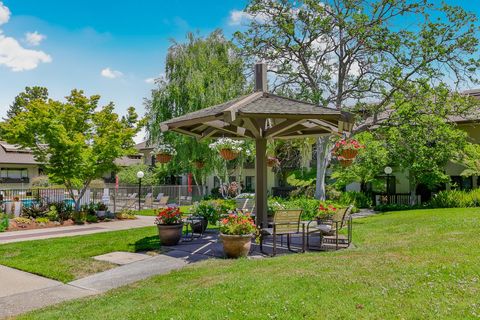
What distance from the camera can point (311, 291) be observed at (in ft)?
15.2

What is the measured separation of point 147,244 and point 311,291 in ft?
19.0

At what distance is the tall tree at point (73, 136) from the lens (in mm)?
15305

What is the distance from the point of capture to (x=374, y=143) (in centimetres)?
2178

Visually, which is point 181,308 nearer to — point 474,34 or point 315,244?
point 315,244

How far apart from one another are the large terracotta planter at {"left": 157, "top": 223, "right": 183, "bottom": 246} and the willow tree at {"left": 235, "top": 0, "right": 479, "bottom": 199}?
9.29 m

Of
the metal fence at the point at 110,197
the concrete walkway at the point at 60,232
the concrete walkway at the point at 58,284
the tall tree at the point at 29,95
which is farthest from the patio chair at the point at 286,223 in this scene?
the tall tree at the point at 29,95

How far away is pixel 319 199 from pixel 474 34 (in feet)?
31.3

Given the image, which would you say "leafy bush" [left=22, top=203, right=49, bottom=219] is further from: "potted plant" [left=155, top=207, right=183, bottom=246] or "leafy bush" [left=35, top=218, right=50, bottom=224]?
"potted plant" [left=155, top=207, right=183, bottom=246]

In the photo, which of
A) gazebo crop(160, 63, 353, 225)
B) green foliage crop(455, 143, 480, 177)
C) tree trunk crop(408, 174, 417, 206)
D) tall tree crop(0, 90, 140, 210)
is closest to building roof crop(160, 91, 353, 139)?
gazebo crop(160, 63, 353, 225)

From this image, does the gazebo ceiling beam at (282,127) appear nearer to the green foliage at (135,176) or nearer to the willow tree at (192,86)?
the willow tree at (192,86)

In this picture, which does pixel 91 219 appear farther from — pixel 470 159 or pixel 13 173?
pixel 13 173

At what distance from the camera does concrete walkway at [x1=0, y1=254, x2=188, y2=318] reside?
5.34 metres

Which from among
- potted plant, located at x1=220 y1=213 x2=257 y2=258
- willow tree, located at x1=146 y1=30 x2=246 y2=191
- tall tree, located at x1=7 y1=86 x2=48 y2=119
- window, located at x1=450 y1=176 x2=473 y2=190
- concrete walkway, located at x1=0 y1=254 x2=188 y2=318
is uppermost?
tall tree, located at x1=7 y1=86 x2=48 y2=119

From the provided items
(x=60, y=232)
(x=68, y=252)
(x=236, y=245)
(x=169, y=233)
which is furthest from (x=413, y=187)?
(x=68, y=252)
